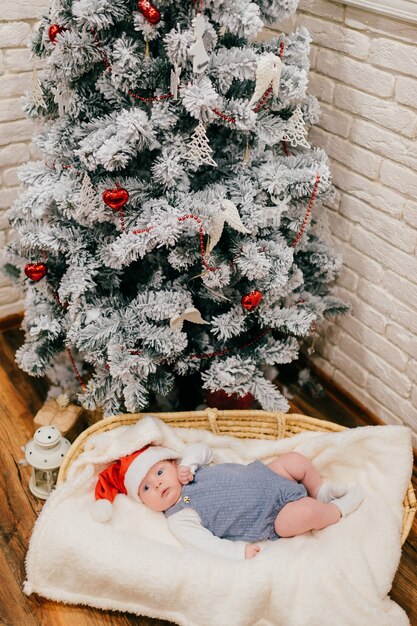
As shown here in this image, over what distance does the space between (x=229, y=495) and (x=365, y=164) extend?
0.91 meters

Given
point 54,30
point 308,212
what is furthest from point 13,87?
point 308,212

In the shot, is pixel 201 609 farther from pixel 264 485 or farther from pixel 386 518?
pixel 386 518

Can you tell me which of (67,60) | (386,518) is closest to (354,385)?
(386,518)

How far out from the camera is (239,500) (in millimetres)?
1541

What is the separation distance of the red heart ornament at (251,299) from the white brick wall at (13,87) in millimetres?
924

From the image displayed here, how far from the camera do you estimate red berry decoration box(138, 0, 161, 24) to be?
126 centimetres

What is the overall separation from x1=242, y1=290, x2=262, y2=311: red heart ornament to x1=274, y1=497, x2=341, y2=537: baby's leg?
18.9 inches

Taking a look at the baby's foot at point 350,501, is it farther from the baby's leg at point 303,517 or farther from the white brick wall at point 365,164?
the white brick wall at point 365,164

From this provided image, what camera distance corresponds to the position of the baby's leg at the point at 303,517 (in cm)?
151

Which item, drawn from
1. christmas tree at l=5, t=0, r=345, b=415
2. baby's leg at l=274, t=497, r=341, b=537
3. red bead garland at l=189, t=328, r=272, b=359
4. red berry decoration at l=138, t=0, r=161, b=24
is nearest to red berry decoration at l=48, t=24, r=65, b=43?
christmas tree at l=5, t=0, r=345, b=415

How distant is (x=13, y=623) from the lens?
1444 millimetres

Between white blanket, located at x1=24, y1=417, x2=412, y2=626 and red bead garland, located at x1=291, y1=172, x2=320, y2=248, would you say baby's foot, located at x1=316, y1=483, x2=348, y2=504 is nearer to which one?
white blanket, located at x1=24, y1=417, x2=412, y2=626

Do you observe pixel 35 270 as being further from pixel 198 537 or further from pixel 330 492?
pixel 330 492

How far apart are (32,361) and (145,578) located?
25.5 inches
